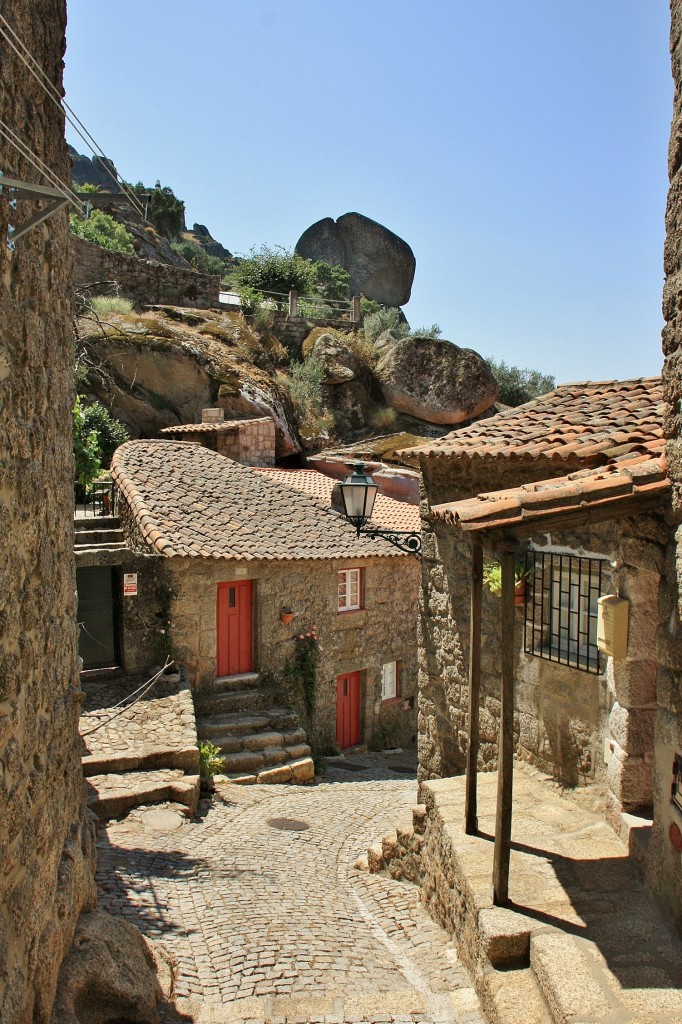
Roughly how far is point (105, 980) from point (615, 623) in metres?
3.80

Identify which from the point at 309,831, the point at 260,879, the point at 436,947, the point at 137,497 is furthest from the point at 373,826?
the point at 137,497

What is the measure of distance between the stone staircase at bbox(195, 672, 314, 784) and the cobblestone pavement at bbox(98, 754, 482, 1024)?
138 cm

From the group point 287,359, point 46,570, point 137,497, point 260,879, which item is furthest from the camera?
point 287,359

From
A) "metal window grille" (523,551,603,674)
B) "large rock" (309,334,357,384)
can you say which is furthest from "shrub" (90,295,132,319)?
"metal window grille" (523,551,603,674)

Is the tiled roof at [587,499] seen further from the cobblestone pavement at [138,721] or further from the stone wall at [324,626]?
the stone wall at [324,626]

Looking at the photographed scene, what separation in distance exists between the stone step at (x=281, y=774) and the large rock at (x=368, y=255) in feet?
124

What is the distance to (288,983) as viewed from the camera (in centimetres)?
523

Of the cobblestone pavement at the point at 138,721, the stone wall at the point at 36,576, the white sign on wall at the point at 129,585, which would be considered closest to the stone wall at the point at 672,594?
the stone wall at the point at 36,576

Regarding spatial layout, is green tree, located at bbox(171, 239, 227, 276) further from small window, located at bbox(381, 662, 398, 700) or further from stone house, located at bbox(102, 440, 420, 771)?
small window, located at bbox(381, 662, 398, 700)

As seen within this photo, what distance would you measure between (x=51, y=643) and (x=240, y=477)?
11.6 m

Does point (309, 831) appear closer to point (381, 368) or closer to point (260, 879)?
point (260, 879)

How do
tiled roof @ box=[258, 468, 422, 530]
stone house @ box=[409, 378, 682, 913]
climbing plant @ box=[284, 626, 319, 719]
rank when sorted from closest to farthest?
1. stone house @ box=[409, 378, 682, 913]
2. climbing plant @ box=[284, 626, 319, 719]
3. tiled roof @ box=[258, 468, 422, 530]

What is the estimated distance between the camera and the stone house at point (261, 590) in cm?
1249

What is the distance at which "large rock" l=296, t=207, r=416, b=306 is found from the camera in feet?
151
